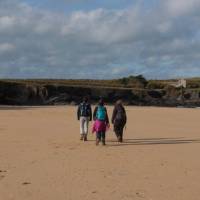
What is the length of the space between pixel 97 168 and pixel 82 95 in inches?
2103

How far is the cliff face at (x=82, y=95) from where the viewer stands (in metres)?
61.8

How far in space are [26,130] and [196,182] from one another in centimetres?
1368

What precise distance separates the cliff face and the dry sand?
40766 millimetres

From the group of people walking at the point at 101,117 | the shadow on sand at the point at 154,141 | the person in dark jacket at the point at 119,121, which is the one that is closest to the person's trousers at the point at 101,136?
the group of people walking at the point at 101,117

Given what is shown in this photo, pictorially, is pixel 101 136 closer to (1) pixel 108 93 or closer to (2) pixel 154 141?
(2) pixel 154 141

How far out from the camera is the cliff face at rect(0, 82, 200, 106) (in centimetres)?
6175

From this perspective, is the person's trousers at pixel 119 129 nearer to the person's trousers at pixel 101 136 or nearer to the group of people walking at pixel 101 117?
the group of people walking at pixel 101 117

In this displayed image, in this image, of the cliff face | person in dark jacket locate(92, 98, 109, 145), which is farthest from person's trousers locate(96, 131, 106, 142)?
the cliff face

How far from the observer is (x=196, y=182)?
11000mm

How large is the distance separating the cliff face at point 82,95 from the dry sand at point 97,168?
40766 mm

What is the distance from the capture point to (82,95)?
6612 cm

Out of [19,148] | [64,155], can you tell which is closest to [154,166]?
[64,155]

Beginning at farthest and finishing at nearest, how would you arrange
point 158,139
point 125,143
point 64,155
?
point 158,139 < point 125,143 < point 64,155

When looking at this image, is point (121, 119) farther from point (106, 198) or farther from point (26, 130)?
point (106, 198)
